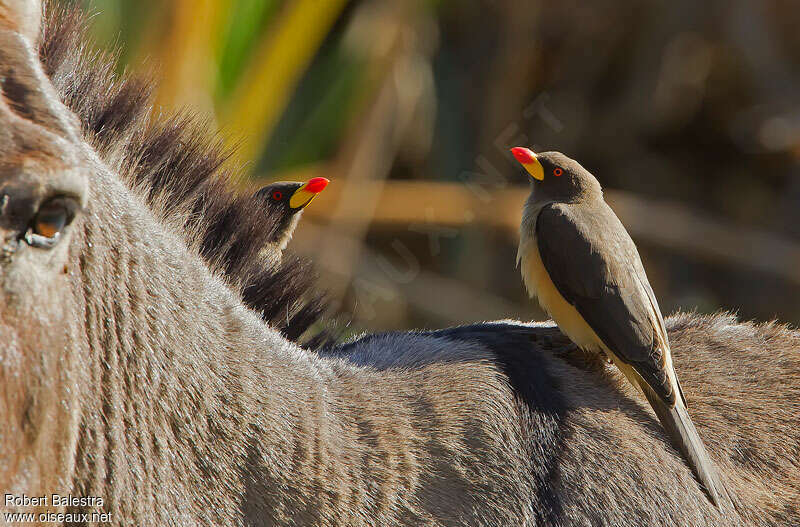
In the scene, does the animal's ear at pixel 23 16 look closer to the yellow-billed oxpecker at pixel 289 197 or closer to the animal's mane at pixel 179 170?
the animal's mane at pixel 179 170

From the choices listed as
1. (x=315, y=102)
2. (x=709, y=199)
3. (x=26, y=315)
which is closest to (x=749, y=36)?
(x=709, y=199)

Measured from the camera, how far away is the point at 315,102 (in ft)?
25.2

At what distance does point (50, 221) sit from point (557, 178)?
1.64 meters

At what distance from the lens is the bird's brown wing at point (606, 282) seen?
235 cm

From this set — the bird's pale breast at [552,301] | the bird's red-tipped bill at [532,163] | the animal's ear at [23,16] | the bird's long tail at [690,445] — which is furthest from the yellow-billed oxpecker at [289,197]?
the animal's ear at [23,16]

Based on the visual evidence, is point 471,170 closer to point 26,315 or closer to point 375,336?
point 375,336

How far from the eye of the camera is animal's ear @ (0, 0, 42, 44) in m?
1.64

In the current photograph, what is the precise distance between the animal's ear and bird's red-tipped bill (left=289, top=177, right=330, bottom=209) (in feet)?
5.29

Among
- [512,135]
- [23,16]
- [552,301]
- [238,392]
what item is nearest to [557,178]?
[552,301]

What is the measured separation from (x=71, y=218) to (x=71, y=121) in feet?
0.74

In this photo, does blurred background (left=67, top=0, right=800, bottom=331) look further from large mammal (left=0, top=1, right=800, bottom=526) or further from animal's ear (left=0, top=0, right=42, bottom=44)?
animal's ear (left=0, top=0, right=42, bottom=44)

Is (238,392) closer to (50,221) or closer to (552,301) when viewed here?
(50,221)

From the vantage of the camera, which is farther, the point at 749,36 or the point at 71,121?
the point at 749,36

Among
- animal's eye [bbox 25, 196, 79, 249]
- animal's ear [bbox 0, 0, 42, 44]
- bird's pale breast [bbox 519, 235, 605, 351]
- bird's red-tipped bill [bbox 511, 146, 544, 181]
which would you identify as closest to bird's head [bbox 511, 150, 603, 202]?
bird's red-tipped bill [bbox 511, 146, 544, 181]
